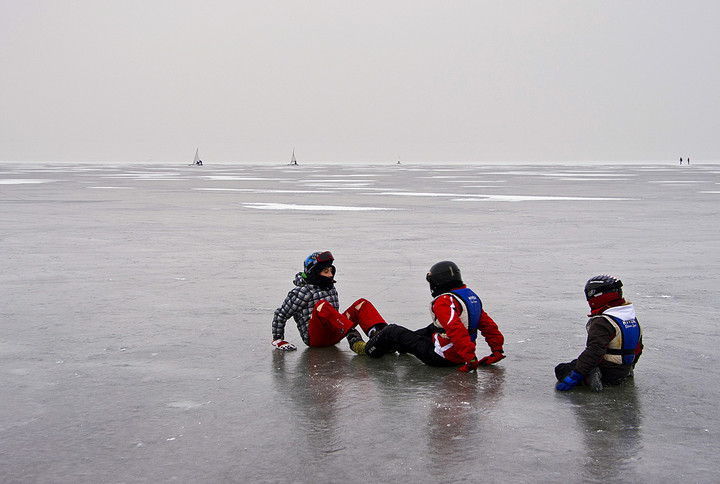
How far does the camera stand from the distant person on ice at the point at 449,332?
6.66 meters

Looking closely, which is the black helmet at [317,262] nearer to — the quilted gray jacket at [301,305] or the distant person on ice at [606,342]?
the quilted gray jacket at [301,305]

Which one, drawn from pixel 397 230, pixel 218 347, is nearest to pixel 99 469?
pixel 218 347

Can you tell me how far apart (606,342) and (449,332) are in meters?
1.20

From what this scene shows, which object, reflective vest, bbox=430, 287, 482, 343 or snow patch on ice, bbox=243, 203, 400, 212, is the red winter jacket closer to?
reflective vest, bbox=430, 287, 482, 343

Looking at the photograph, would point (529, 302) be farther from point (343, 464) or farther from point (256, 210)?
point (256, 210)

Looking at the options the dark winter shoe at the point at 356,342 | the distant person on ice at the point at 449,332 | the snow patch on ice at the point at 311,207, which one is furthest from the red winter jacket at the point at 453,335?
the snow patch on ice at the point at 311,207

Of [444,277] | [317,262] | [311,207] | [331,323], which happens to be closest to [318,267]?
[317,262]

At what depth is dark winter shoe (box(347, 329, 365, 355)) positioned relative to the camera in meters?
7.32

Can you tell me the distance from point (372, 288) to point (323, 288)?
2.51m

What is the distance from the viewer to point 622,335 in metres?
6.17

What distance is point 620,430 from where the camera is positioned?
520 cm

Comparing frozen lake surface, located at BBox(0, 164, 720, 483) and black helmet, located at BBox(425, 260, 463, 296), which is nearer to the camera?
frozen lake surface, located at BBox(0, 164, 720, 483)

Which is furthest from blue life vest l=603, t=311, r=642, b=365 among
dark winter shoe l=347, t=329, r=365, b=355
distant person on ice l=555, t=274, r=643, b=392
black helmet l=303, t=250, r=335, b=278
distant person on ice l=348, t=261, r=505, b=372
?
black helmet l=303, t=250, r=335, b=278

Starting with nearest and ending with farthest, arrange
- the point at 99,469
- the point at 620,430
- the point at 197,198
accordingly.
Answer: the point at 99,469 → the point at 620,430 → the point at 197,198
